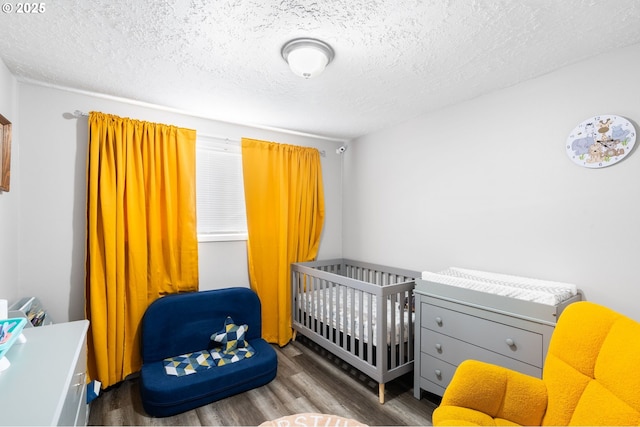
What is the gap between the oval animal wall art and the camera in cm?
166

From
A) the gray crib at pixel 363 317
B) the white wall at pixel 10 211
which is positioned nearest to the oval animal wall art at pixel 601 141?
the gray crib at pixel 363 317

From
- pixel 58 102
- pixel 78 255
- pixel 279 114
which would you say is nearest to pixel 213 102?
pixel 279 114

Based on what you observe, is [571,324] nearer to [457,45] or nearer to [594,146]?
[594,146]

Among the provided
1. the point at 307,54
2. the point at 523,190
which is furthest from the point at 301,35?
the point at 523,190

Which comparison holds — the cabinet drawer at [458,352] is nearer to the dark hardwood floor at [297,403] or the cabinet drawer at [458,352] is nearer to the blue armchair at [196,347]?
the dark hardwood floor at [297,403]

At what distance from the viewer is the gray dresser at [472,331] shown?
5.38ft

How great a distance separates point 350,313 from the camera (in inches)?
99.5

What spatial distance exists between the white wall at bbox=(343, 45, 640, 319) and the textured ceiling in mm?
222

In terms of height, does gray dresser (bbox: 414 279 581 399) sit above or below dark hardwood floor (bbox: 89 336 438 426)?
above

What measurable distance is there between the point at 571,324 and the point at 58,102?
11.4 feet

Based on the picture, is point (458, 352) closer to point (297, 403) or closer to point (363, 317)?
point (363, 317)

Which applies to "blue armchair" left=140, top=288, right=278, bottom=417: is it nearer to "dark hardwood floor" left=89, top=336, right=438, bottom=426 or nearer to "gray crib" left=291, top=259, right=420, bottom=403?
"dark hardwood floor" left=89, top=336, right=438, bottom=426

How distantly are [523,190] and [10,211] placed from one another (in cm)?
352

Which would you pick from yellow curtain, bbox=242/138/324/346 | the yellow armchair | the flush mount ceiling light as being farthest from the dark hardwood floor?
the flush mount ceiling light
